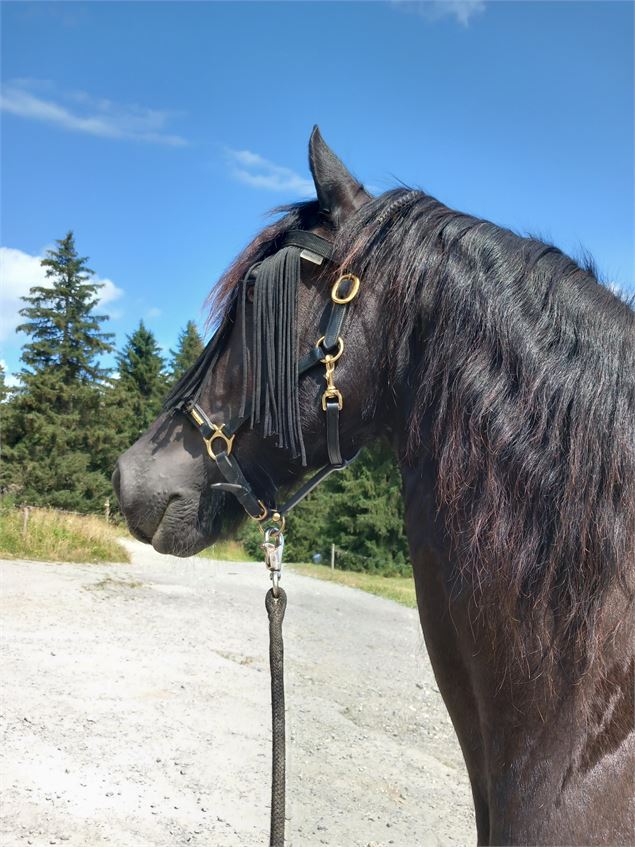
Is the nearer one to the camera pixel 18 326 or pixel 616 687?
pixel 616 687

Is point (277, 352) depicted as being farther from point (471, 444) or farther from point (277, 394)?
point (471, 444)

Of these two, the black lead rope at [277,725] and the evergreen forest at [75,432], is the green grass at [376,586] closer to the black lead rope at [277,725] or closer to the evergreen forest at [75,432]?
the evergreen forest at [75,432]

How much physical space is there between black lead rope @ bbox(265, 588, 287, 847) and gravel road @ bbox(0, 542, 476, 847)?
242 centimetres

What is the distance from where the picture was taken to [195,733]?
4828 mm

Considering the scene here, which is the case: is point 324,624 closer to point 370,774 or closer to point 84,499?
point 370,774

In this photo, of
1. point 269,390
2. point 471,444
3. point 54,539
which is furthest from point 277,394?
point 54,539

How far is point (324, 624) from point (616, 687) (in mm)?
9795

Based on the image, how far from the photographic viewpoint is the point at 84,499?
2528 cm

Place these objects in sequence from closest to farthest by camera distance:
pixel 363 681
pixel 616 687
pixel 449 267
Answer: pixel 616 687 < pixel 449 267 < pixel 363 681

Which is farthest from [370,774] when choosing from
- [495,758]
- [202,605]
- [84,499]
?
[84,499]

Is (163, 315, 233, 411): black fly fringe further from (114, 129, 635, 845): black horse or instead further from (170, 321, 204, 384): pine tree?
(170, 321, 204, 384): pine tree

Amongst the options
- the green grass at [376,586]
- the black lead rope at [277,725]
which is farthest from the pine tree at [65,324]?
the black lead rope at [277,725]

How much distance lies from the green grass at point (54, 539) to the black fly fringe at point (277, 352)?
10.7 m

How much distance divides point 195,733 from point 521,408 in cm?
460
